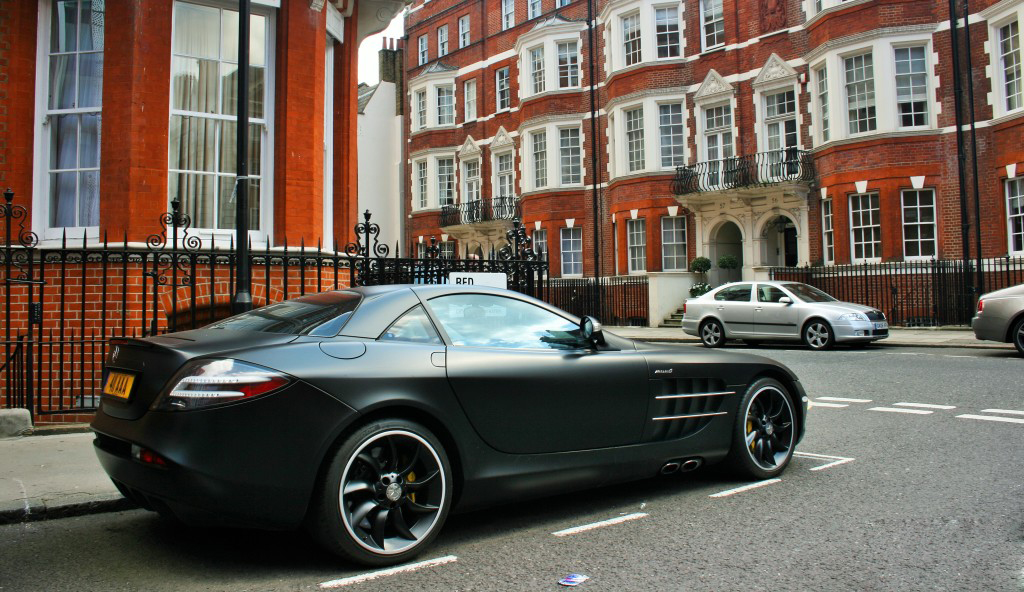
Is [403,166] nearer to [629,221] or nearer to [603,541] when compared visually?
[629,221]

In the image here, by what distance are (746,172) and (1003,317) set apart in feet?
39.0

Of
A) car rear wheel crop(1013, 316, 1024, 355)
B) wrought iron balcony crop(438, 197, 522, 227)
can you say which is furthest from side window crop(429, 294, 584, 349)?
wrought iron balcony crop(438, 197, 522, 227)

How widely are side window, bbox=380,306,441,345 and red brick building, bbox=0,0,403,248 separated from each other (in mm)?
4124

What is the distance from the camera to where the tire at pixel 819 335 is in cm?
1589

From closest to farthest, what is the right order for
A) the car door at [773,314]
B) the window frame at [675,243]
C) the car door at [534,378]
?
1. the car door at [534,378]
2. the car door at [773,314]
3. the window frame at [675,243]

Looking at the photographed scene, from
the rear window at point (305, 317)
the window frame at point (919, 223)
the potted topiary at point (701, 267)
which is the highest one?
the window frame at point (919, 223)

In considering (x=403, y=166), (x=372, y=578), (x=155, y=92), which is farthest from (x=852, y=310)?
(x=403, y=166)

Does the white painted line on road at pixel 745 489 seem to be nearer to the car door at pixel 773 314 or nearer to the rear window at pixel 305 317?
the rear window at pixel 305 317

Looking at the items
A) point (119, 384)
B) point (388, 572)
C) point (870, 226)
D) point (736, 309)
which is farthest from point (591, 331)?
point (870, 226)

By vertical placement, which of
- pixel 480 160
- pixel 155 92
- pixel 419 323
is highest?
pixel 480 160

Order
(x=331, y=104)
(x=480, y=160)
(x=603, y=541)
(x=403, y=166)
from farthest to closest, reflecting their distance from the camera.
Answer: (x=403, y=166) → (x=480, y=160) → (x=331, y=104) → (x=603, y=541)

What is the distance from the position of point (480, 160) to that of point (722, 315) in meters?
19.7

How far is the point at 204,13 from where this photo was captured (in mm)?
9234

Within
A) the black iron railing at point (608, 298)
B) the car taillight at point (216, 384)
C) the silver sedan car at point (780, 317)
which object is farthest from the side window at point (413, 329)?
the black iron railing at point (608, 298)
